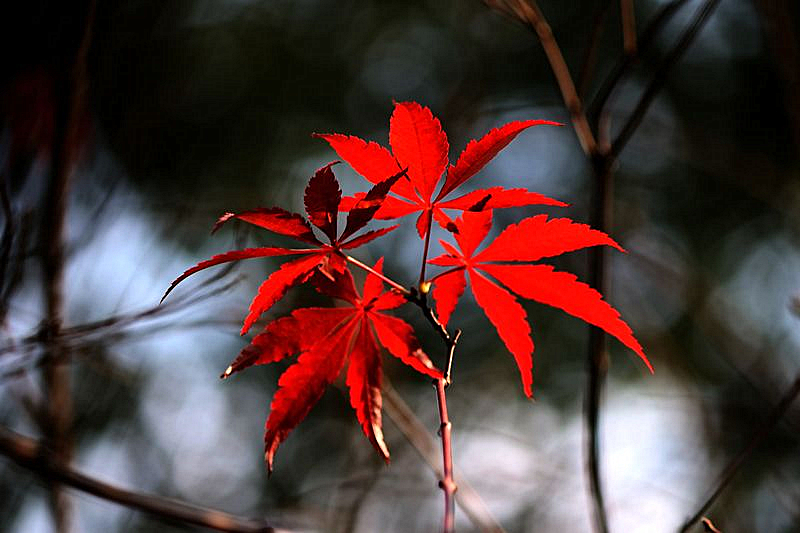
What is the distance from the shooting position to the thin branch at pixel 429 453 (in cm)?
108

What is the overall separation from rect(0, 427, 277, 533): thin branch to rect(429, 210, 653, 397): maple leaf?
1.10 ft

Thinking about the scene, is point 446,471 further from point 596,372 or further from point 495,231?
point 495,231

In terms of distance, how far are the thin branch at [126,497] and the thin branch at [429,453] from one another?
14.6 inches

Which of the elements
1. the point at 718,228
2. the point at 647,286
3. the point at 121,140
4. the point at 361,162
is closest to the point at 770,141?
the point at 718,228

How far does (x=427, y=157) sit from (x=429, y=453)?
76cm

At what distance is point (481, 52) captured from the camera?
3.52 metres

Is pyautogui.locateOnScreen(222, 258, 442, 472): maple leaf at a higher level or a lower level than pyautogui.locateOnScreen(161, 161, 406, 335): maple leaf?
lower

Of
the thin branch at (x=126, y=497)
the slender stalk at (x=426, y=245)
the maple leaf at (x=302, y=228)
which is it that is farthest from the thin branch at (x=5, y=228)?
the slender stalk at (x=426, y=245)

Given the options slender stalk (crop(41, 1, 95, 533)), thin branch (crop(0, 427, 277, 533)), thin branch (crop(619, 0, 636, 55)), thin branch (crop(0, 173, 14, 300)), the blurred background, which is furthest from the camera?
the blurred background

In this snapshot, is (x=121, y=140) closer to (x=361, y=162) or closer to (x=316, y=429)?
(x=361, y=162)

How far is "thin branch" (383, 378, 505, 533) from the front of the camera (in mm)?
1078

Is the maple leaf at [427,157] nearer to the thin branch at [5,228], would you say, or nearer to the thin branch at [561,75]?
the thin branch at [561,75]

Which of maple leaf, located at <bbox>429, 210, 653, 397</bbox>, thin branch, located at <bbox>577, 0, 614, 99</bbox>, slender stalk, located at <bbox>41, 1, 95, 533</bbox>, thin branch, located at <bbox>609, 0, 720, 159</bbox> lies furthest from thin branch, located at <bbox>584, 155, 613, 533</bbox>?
slender stalk, located at <bbox>41, 1, 95, 533</bbox>

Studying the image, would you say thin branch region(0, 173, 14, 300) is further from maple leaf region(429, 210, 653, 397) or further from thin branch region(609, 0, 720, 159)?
thin branch region(609, 0, 720, 159)
